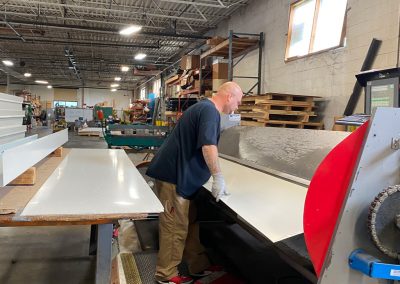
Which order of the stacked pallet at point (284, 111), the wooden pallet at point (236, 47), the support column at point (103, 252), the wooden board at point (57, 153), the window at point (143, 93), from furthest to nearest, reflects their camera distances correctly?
the window at point (143, 93) → the wooden pallet at point (236, 47) → the stacked pallet at point (284, 111) → the wooden board at point (57, 153) → the support column at point (103, 252)

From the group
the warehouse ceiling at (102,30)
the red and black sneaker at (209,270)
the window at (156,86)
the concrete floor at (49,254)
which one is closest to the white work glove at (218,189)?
the red and black sneaker at (209,270)

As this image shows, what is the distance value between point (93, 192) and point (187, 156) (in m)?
0.80

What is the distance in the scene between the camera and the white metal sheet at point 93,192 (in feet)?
5.29

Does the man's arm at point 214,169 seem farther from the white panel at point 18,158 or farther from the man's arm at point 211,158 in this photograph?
the white panel at point 18,158

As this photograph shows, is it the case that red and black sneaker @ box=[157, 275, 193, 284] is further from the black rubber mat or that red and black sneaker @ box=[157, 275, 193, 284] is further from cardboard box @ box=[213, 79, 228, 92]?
cardboard box @ box=[213, 79, 228, 92]

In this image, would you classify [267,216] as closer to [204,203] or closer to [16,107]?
[204,203]

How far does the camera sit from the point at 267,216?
1.83 meters

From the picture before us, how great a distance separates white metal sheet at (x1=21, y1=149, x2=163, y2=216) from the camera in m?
1.61

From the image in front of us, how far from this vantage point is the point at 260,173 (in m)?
3.04

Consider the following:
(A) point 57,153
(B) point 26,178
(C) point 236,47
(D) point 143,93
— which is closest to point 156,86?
(D) point 143,93

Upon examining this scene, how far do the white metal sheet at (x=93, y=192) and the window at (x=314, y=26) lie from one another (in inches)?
149

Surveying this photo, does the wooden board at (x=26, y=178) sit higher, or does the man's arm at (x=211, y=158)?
the man's arm at (x=211, y=158)

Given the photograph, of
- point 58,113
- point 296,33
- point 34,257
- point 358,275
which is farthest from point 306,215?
point 58,113

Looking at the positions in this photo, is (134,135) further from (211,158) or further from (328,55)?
(211,158)
